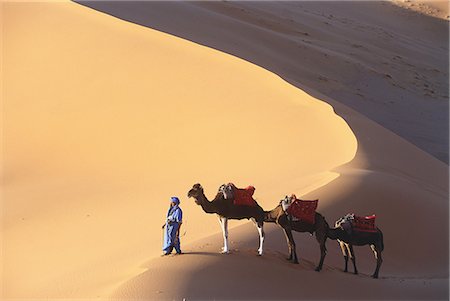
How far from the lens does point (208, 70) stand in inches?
861

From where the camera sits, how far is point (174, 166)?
17.1 meters

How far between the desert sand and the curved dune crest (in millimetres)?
44

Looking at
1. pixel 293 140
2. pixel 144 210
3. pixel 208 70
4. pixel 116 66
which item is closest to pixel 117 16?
pixel 116 66

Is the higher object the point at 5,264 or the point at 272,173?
the point at 272,173

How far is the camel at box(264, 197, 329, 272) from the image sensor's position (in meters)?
11.5

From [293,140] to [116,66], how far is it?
22.7 ft

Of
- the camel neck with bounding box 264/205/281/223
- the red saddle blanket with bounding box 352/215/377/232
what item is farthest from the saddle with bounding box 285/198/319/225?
the red saddle blanket with bounding box 352/215/377/232

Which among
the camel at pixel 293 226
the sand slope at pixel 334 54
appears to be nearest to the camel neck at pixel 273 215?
the camel at pixel 293 226

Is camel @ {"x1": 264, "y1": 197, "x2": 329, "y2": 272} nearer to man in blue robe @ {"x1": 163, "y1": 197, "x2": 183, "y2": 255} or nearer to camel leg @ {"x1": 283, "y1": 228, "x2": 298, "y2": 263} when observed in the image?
camel leg @ {"x1": 283, "y1": 228, "x2": 298, "y2": 263}

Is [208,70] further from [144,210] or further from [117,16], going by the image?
[144,210]

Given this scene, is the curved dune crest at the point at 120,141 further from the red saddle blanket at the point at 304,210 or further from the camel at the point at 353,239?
the camel at the point at 353,239

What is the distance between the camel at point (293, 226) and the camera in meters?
11.5

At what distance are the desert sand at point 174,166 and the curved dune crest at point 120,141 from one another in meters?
0.04

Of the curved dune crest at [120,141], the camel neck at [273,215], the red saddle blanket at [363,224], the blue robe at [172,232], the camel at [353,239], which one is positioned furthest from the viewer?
the curved dune crest at [120,141]
